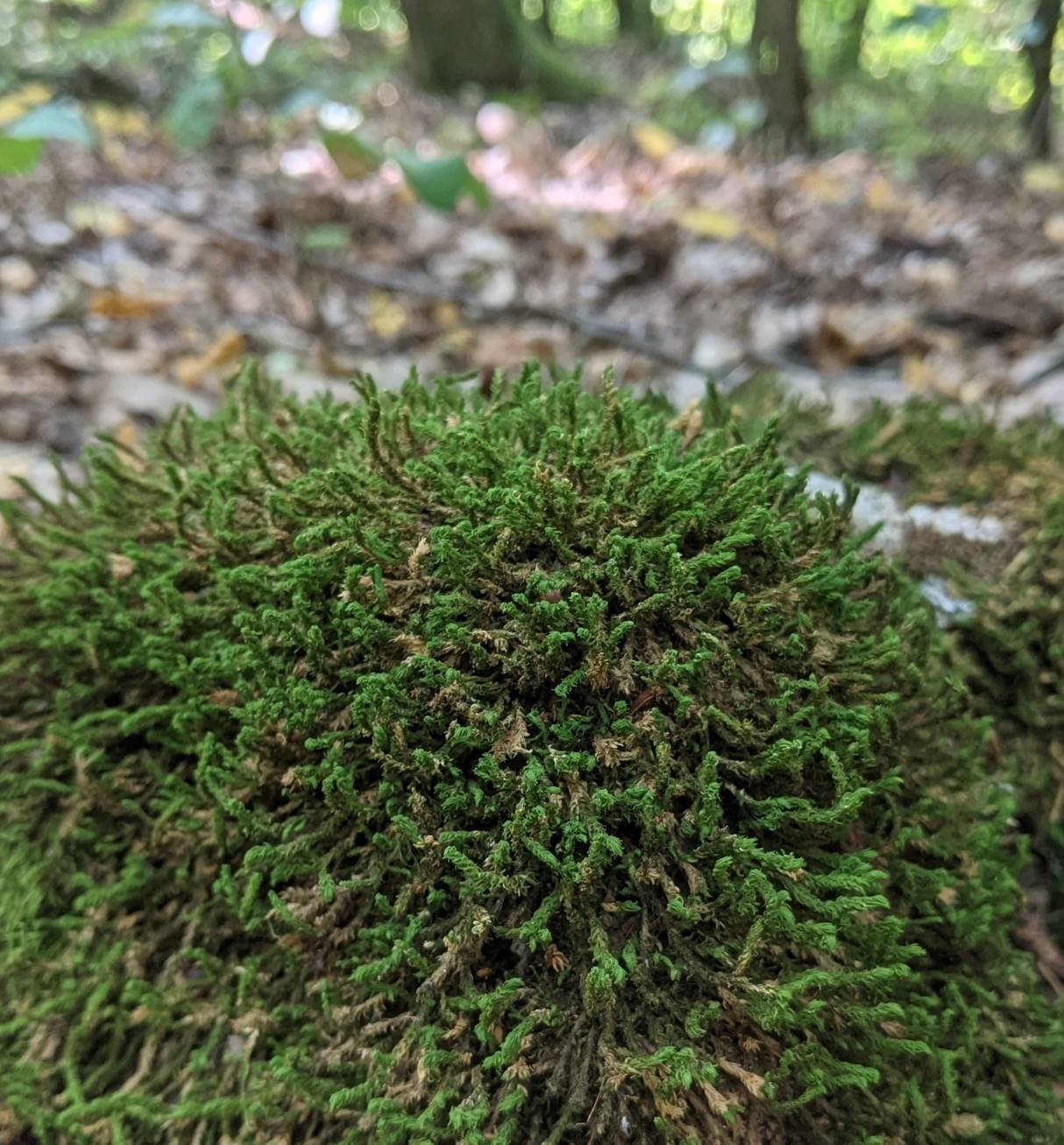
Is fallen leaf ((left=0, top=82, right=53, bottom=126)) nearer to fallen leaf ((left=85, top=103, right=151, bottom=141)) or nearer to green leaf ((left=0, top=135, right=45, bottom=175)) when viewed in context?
fallen leaf ((left=85, top=103, right=151, bottom=141))

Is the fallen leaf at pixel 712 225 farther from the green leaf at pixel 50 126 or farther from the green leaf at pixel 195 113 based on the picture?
the green leaf at pixel 50 126

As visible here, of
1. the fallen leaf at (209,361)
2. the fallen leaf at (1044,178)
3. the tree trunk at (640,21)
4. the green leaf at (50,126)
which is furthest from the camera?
the tree trunk at (640,21)

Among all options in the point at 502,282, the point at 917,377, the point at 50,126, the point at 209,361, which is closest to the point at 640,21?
the point at 502,282

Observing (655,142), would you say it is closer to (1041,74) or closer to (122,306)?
(1041,74)

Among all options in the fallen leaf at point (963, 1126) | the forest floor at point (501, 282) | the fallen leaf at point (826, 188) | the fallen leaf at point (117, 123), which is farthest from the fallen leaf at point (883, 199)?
the fallen leaf at point (963, 1126)

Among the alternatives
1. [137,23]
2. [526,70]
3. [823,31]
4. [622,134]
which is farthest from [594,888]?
[823,31]

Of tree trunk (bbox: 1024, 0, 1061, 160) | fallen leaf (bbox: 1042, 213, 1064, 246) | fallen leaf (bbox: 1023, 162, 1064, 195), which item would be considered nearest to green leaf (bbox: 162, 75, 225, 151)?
tree trunk (bbox: 1024, 0, 1061, 160)
